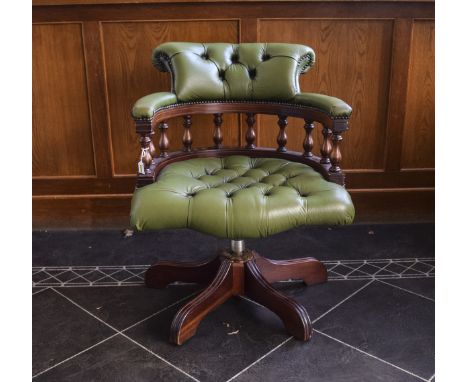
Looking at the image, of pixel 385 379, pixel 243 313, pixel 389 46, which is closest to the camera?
pixel 385 379

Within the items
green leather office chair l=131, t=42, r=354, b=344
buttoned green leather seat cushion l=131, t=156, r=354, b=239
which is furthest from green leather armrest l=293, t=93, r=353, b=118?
buttoned green leather seat cushion l=131, t=156, r=354, b=239

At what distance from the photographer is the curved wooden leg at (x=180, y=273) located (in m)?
1.73


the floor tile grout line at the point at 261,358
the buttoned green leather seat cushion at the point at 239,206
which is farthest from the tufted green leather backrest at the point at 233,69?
the floor tile grout line at the point at 261,358

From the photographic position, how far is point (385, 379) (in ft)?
4.37

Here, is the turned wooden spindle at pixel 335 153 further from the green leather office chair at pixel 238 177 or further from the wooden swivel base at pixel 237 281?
the wooden swivel base at pixel 237 281

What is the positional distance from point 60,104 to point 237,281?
1.32 meters

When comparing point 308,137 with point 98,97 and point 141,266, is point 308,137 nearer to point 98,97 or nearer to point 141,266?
point 141,266

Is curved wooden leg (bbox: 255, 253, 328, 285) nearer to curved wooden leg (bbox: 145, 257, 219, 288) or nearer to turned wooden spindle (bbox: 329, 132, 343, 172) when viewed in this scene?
curved wooden leg (bbox: 145, 257, 219, 288)

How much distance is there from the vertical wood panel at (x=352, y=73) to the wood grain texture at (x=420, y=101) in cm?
12

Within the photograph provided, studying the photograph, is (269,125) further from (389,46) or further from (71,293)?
(71,293)

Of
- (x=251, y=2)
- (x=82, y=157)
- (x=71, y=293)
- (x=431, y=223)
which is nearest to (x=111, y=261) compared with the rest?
(x=71, y=293)

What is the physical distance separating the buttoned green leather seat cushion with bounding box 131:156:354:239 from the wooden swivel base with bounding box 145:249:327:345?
32 cm

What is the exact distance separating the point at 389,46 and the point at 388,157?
1.79 ft

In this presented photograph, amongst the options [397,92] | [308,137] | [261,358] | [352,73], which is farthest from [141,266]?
[397,92]
